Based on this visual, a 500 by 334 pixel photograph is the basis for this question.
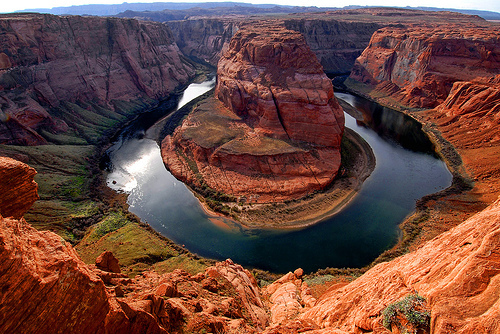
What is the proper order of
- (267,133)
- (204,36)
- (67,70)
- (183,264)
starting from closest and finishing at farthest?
(183,264), (267,133), (67,70), (204,36)

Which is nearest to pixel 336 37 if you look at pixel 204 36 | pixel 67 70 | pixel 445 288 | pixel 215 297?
pixel 204 36

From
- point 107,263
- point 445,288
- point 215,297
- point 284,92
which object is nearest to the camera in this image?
point 445,288

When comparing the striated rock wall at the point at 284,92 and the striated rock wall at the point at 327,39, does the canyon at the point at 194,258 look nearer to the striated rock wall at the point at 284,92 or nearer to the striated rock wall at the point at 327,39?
the striated rock wall at the point at 284,92

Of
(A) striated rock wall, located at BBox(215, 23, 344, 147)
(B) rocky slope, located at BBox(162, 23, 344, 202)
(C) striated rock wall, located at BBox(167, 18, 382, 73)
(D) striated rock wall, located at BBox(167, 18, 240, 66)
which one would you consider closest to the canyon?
(A) striated rock wall, located at BBox(215, 23, 344, 147)

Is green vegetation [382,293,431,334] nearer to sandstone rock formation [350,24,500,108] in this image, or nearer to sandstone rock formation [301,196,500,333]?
sandstone rock formation [301,196,500,333]

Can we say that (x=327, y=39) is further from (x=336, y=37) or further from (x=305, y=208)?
(x=305, y=208)
